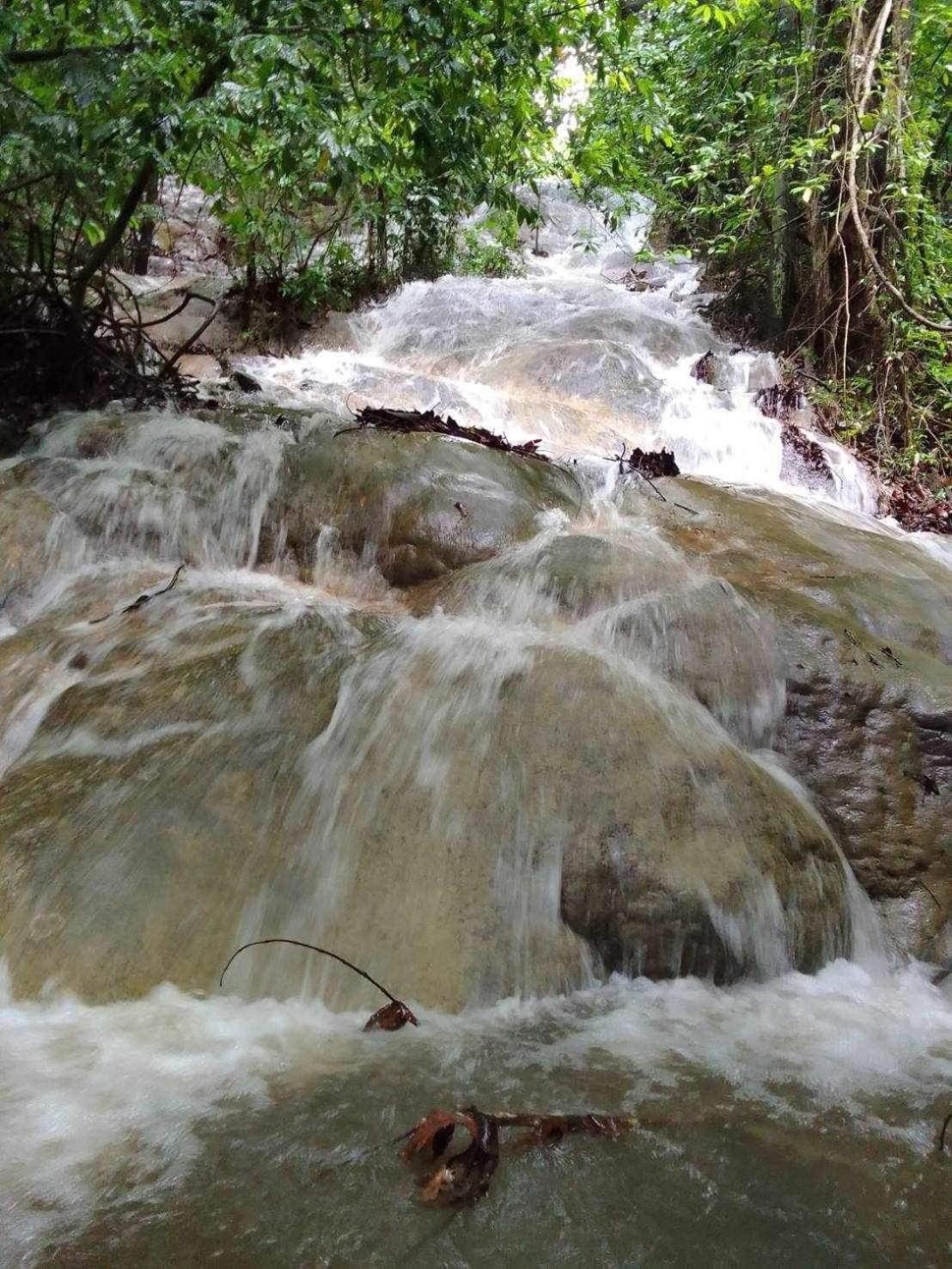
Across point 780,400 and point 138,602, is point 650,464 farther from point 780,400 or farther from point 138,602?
point 138,602

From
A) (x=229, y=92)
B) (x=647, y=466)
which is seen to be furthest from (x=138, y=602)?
(x=647, y=466)

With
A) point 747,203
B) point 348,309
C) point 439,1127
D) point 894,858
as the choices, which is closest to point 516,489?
point 894,858

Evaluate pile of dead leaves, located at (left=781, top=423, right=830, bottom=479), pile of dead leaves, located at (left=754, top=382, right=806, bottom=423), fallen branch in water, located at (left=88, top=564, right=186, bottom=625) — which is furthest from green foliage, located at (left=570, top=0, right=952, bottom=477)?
fallen branch in water, located at (left=88, top=564, right=186, bottom=625)

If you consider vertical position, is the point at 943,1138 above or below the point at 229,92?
below

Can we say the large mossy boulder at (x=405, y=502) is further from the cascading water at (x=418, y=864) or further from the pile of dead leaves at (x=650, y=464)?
the pile of dead leaves at (x=650, y=464)

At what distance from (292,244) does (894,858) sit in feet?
29.9

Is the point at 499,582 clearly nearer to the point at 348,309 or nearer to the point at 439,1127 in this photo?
the point at 439,1127

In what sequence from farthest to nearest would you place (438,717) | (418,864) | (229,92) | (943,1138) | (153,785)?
(229,92) < (438,717) < (153,785) < (418,864) < (943,1138)

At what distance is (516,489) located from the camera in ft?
16.9

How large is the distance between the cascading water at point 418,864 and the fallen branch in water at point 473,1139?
2.0 inches

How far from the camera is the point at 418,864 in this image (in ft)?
8.70

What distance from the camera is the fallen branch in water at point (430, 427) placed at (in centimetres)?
554

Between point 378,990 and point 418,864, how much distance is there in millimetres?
422

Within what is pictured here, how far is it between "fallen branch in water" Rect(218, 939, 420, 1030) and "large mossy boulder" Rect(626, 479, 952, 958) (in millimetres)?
1959
